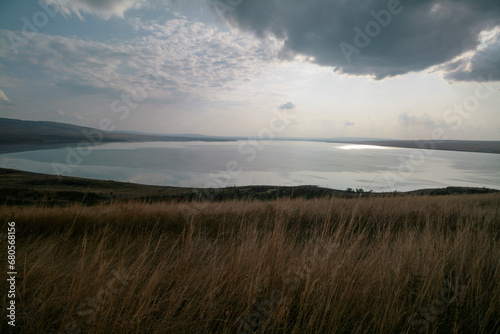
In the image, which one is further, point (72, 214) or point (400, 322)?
point (72, 214)

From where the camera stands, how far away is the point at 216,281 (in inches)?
85.4

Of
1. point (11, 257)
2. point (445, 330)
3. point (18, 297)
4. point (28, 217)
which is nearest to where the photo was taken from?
point (445, 330)

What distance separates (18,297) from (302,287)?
2.63 meters

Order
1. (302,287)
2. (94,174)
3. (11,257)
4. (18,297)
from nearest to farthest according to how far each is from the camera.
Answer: (18,297) → (302,287) → (11,257) → (94,174)

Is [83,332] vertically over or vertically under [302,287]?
under

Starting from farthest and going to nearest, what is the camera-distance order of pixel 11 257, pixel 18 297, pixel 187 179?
pixel 187 179 → pixel 11 257 → pixel 18 297

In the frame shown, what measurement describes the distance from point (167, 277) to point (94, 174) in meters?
45.8

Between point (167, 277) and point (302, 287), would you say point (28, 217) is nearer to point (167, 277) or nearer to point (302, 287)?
point (167, 277)

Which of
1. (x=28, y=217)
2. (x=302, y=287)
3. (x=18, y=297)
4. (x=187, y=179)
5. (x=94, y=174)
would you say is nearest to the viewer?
(x=18, y=297)

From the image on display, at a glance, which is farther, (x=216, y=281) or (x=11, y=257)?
(x=11, y=257)

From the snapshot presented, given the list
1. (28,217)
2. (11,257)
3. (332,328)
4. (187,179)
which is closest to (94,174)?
(187,179)

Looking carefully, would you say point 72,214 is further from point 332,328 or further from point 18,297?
point 332,328

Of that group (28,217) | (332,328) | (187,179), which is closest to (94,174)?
(187,179)

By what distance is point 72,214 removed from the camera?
543 cm
